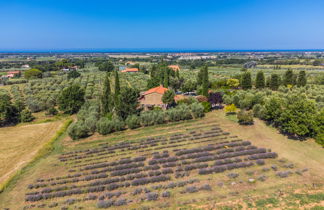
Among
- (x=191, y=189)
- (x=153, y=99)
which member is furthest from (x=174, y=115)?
(x=191, y=189)

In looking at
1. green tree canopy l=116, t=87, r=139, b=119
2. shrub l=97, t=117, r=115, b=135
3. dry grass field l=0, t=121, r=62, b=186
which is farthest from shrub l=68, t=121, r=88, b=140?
green tree canopy l=116, t=87, r=139, b=119

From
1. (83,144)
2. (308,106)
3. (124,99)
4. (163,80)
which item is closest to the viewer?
(308,106)

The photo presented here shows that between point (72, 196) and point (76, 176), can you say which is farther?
point (76, 176)

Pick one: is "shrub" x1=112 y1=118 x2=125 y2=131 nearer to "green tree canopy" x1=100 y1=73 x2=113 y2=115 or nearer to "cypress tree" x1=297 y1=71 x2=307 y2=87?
"green tree canopy" x1=100 y1=73 x2=113 y2=115

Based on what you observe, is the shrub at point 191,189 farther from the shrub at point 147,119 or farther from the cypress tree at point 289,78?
the cypress tree at point 289,78

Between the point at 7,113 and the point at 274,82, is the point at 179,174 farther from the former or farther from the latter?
the point at 274,82

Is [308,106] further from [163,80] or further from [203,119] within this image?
[163,80]

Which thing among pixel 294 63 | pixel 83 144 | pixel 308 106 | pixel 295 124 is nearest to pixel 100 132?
pixel 83 144
